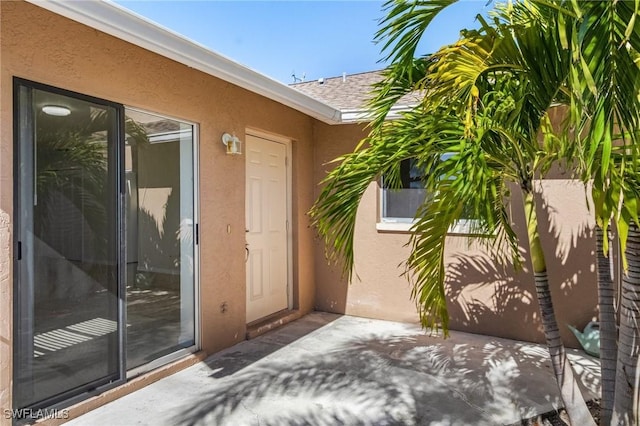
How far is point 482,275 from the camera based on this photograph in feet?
20.2

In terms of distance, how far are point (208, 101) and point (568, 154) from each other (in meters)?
4.11

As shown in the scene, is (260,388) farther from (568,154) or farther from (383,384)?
(568,154)

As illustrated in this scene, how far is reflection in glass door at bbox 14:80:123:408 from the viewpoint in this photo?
11.0 feet

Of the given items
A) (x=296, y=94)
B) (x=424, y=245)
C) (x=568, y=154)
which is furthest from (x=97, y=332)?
(x=568, y=154)

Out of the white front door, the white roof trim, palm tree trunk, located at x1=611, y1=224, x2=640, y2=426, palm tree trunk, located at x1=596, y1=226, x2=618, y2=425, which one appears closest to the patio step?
the white front door

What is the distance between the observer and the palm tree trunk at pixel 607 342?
3.12 metres

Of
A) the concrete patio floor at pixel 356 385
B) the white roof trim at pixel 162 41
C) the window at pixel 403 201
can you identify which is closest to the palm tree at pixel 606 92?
the concrete patio floor at pixel 356 385

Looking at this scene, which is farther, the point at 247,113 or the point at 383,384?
the point at 247,113

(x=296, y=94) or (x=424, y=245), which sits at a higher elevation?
(x=296, y=94)

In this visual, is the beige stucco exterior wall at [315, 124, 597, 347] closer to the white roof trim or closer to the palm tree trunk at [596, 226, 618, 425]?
the white roof trim

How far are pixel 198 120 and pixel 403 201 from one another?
3533 mm

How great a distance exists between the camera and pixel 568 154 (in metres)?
2.47

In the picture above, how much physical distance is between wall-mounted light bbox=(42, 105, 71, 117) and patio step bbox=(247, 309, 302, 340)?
361 centimetres
